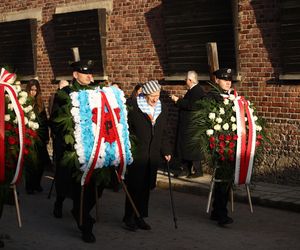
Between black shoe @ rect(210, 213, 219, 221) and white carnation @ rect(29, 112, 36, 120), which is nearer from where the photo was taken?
white carnation @ rect(29, 112, 36, 120)

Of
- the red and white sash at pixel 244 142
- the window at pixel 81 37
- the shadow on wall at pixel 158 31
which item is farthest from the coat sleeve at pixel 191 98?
the window at pixel 81 37

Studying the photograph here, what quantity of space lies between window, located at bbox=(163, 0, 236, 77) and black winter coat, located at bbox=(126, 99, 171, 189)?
4.67m

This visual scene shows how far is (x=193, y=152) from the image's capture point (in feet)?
43.9

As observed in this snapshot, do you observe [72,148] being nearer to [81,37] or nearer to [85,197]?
[85,197]

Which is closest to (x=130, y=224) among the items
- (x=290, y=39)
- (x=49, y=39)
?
(x=290, y=39)

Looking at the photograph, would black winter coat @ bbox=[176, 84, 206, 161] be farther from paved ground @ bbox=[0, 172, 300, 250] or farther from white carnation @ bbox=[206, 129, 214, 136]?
white carnation @ bbox=[206, 129, 214, 136]

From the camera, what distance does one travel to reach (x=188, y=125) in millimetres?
13562

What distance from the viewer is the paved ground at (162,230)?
27.7 feet

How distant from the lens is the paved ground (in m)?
8.43

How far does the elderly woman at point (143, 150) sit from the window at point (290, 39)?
12.8 feet

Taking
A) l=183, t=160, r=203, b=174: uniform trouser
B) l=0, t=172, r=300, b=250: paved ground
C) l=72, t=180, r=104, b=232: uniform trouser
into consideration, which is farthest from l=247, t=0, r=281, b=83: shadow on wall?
l=72, t=180, r=104, b=232: uniform trouser

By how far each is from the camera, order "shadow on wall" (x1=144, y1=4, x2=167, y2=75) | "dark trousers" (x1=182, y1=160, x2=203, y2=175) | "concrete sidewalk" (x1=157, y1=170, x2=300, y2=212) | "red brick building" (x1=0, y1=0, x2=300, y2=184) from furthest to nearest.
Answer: "shadow on wall" (x1=144, y1=4, x2=167, y2=75), "dark trousers" (x1=182, y1=160, x2=203, y2=175), "red brick building" (x1=0, y1=0, x2=300, y2=184), "concrete sidewalk" (x1=157, y1=170, x2=300, y2=212)

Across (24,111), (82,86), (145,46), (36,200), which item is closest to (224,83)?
(82,86)

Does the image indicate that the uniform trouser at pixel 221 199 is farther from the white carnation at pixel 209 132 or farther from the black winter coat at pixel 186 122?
the black winter coat at pixel 186 122
